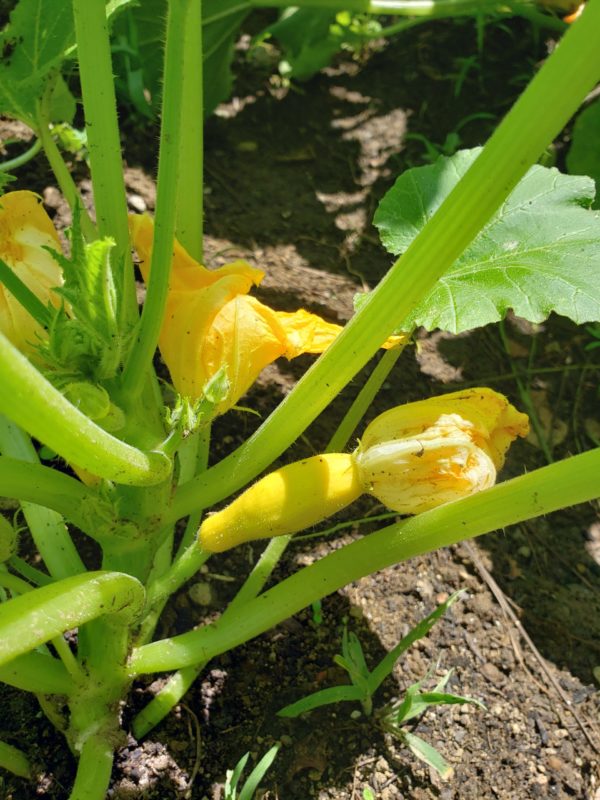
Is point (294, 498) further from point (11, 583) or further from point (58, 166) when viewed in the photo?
point (58, 166)

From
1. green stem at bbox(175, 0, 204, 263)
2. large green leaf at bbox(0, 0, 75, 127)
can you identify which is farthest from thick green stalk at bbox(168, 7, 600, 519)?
large green leaf at bbox(0, 0, 75, 127)

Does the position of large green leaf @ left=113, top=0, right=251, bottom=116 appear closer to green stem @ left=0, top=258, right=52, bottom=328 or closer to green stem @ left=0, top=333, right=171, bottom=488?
green stem @ left=0, top=258, right=52, bottom=328

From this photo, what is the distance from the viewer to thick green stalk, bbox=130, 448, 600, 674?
1.24m

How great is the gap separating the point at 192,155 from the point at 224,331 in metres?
0.43

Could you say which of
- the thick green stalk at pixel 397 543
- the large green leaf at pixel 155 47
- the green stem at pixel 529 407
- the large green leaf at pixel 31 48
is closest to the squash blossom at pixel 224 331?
the thick green stalk at pixel 397 543

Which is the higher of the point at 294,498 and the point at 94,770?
the point at 294,498

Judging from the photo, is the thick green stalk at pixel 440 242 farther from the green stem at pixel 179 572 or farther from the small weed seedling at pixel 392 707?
the small weed seedling at pixel 392 707

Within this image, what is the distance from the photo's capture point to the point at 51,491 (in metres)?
1.40

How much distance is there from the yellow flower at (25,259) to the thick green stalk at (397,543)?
603 millimetres

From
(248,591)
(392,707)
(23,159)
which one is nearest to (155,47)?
(23,159)

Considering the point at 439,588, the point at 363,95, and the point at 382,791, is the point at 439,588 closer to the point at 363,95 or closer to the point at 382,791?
the point at 382,791

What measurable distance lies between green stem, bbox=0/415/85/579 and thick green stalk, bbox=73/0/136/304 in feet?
1.39

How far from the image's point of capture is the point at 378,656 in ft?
6.48

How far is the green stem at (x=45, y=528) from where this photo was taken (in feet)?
5.67
